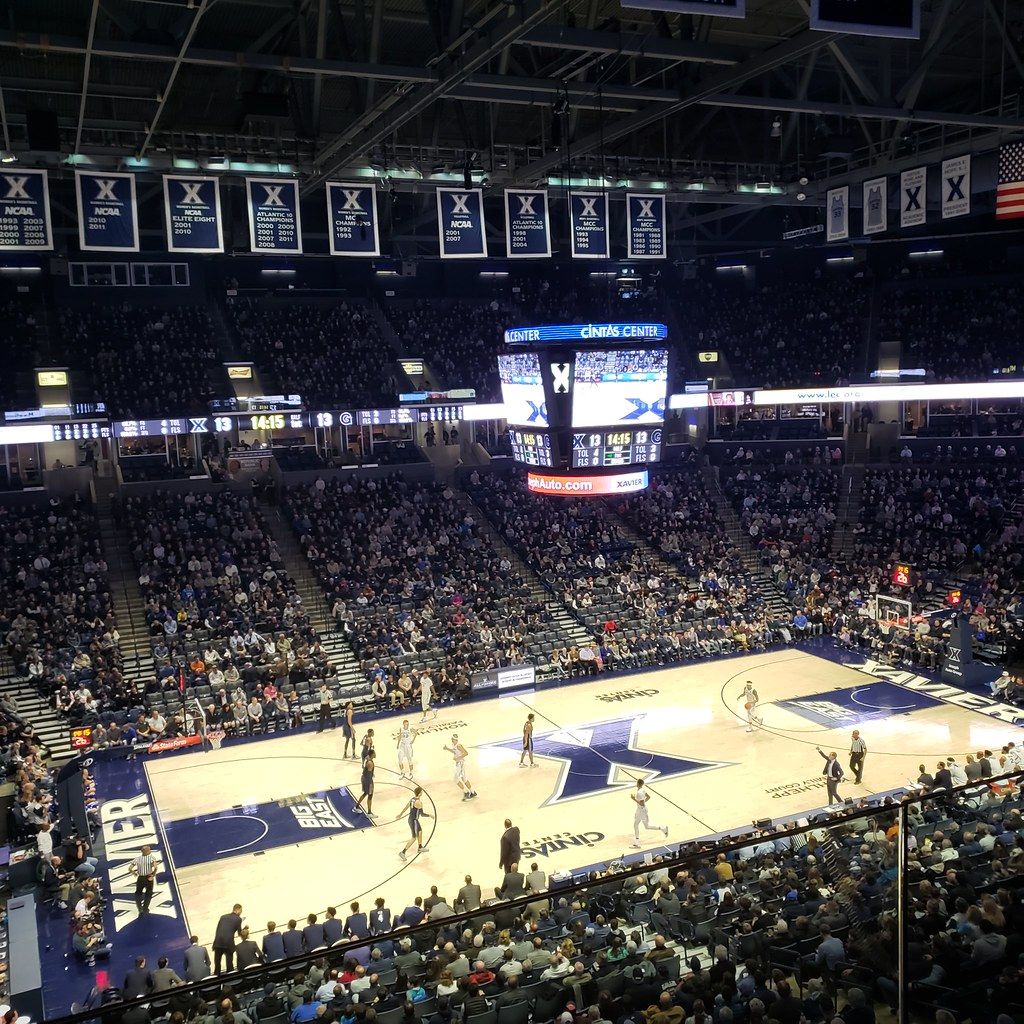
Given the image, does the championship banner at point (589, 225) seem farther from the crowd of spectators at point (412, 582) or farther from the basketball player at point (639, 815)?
the crowd of spectators at point (412, 582)

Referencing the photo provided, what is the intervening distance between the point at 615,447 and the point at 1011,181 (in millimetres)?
9532

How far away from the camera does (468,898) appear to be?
15.7 metres

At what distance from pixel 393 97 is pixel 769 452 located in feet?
102

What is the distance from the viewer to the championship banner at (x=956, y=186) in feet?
67.3

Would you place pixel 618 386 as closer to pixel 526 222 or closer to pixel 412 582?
pixel 526 222

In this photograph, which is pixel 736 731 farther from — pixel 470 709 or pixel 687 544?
pixel 687 544

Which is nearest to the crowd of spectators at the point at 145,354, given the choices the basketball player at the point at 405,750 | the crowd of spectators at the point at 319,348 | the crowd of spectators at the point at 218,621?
the crowd of spectators at the point at 319,348

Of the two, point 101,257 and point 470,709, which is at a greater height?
point 101,257

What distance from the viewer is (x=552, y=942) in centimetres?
1282

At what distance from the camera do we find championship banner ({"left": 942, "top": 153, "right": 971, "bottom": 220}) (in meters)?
20.5

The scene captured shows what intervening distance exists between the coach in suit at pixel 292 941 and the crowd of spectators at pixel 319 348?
26764 mm

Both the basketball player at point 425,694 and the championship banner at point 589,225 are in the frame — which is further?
the basketball player at point 425,694

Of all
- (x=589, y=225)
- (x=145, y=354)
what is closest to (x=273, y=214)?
(x=589, y=225)

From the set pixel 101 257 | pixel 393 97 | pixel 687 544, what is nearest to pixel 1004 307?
pixel 687 544
